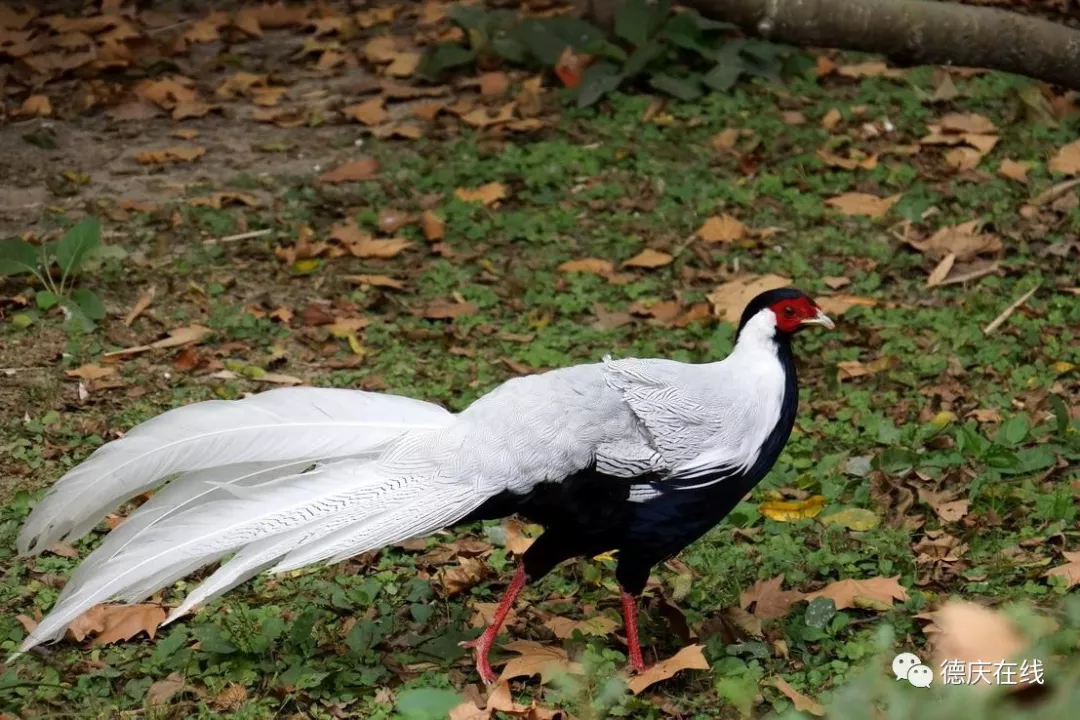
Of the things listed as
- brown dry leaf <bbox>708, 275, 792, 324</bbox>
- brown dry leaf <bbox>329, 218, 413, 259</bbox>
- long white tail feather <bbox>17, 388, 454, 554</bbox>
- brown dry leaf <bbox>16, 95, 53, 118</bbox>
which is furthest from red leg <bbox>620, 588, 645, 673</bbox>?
brown dry leaf <bbox>16, 95, 53, 118</bbox>

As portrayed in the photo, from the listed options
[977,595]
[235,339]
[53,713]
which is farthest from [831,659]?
[235,339]

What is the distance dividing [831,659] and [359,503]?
1.45 metres

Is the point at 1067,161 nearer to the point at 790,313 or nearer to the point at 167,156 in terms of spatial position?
the point at 790,313

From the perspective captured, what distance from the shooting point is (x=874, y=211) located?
22.1 ft

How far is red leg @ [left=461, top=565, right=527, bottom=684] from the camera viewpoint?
12.8 ft

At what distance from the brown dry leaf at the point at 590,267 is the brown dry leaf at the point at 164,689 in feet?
10.2

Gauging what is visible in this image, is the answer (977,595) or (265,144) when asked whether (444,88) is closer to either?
(265,144)

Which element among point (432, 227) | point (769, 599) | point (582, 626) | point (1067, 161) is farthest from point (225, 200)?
point (1067, 161)

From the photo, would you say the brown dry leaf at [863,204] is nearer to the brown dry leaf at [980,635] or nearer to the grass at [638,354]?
the grass at [638,354]

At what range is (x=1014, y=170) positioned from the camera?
22.9ft


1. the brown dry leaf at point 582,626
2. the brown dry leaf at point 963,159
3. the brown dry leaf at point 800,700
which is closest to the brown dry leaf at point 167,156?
the brown dry leaf at point 963,159

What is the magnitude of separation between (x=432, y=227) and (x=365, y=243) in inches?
14.0

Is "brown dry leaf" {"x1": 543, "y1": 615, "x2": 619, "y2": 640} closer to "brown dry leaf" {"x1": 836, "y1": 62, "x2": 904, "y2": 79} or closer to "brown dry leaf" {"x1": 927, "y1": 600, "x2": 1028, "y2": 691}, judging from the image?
"brown dry leaf" {"x1": 927, "y1": 600, "x2": 1028, "y2": 691}

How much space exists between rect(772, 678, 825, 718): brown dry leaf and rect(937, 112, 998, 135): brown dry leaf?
4561 mm
